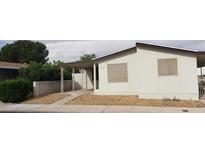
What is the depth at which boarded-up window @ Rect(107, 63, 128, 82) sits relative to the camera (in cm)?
1554

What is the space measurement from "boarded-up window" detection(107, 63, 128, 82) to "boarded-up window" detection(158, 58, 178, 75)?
9.02 feet

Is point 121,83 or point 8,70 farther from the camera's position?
point 8,70

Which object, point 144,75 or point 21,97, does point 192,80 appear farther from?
point 21,97

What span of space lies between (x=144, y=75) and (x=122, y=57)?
8.49 ft

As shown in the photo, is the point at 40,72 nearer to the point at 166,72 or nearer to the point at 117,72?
the point at 117,72

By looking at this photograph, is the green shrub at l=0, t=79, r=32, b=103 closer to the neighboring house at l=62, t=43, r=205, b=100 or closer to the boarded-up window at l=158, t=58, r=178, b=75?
the neighboring house at l=62, t=43, r=205, b=100

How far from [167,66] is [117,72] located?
145 inches

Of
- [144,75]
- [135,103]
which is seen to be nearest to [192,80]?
[144,75]

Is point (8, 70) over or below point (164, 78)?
over

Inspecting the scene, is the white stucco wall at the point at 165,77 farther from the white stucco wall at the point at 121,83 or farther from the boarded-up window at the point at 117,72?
the boarded-up window at the point at 117,72

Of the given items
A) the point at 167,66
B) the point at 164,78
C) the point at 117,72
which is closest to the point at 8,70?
the point at 117,72

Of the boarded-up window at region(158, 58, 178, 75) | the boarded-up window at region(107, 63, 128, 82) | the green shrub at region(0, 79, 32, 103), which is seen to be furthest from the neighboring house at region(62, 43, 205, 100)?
the green shrub at region(0, 79, 32, 103)

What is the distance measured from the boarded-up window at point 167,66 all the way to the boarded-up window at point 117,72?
2.75 meters

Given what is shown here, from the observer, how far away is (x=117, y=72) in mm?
15727
